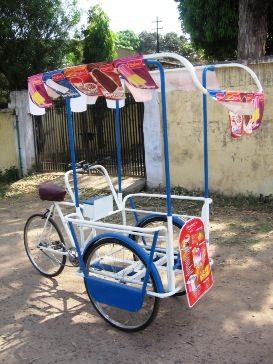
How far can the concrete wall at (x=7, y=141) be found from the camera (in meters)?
11.1

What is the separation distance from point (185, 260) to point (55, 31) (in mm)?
10257

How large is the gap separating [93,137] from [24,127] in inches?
78.6

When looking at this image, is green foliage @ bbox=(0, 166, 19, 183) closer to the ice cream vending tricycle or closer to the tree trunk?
the tree trunk

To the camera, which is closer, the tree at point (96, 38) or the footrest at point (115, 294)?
the footrest at point (115, 294)

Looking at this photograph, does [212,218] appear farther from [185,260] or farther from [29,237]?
[185,260]

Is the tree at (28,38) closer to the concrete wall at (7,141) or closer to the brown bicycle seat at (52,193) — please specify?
the concrete wall at (7,141)

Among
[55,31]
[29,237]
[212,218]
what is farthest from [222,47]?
[29,237]

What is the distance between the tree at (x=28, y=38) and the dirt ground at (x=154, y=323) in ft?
24.4

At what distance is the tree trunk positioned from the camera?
31.8 feet

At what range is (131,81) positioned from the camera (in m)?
3.24

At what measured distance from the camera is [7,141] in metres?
11.2

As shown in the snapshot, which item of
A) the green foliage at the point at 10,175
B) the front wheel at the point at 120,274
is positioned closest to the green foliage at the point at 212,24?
the green foliage at the point at 10,175

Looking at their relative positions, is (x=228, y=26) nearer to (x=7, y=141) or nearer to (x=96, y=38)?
(x=96, y=38)

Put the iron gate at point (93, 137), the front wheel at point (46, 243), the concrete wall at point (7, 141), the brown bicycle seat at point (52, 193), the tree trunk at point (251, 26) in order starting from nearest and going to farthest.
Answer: the brown bicycle seat at point (52, 193) → the front wheel at point (46, 243) → the iron gate at point (93, 137) → the tree trunk at point (251, 26) → the concrete wall at point (7, 141)
